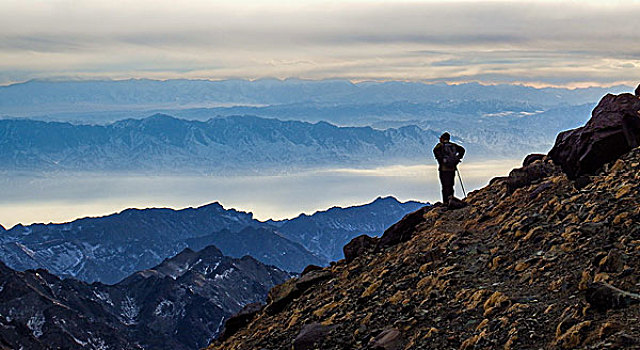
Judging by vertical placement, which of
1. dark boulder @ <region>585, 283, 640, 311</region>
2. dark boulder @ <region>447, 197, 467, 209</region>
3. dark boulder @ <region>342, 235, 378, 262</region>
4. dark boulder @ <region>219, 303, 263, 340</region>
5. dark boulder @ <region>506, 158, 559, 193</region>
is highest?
dark boulder @ <region>506, 158, 559, 193</region>

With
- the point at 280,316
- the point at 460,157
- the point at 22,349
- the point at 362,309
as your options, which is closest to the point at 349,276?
the point at 280,316

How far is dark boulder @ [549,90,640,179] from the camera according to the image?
28344 millimetres

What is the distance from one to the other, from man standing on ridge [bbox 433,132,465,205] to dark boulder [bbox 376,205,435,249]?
107 inches

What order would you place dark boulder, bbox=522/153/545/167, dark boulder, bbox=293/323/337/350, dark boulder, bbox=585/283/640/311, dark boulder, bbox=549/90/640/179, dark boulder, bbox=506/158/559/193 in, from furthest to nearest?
dark boulder, bbox=522/153/545/167 → dark boulder, bbox=506/158/559/193 → dark boulder, bbox=549/90/640/179 → dark boulder, bbox=293/323/337/350 → dark boulder, bbox=585/283/640/311

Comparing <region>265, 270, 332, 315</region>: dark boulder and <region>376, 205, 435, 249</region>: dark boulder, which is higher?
<region>376, 205, 435, 249</region>: dark boulder

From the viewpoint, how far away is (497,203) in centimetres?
3130

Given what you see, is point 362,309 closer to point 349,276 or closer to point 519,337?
point 349,276

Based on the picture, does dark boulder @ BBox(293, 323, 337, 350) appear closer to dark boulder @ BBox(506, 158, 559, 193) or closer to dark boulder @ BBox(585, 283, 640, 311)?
dark boulder @ BBox(585, 283, 640, 311)

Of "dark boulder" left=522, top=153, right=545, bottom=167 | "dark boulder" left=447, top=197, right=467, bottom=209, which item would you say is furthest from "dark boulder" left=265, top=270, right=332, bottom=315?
"dark boulder" left=522, top=153, right=545, bottom=167

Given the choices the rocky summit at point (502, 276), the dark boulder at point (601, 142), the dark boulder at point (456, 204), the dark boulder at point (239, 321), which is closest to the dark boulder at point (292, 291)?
the rocky summit at point (502, 276)

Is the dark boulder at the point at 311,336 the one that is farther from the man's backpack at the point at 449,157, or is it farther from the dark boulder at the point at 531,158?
the dark boulder at the point at 531,158

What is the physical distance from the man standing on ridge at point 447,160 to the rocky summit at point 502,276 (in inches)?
74.8

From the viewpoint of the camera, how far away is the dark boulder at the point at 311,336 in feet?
77.8

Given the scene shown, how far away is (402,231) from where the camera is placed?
3278 cm
